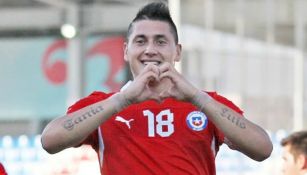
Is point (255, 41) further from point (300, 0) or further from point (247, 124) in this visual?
point (247, 124)

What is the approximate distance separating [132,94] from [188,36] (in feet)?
28.1

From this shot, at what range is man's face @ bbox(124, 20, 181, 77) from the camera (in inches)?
162

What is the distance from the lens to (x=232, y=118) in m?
4.07

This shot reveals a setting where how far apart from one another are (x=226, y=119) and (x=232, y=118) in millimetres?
29

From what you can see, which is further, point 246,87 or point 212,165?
point 246,87

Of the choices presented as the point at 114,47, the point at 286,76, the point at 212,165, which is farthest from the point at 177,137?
the point at 114,47

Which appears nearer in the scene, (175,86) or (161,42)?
(175,86)

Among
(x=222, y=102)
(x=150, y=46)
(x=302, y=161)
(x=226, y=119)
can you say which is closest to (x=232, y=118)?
(x=226, y=119)

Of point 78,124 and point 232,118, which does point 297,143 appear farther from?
point 78,124

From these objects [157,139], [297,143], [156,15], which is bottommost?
[297,143]

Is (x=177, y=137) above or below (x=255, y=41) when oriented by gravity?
above

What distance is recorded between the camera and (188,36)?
12516mm

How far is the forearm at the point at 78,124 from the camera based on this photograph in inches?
159

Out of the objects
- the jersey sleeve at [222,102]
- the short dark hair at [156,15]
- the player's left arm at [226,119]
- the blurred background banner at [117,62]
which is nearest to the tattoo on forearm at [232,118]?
the player's left arm at [226,119]
